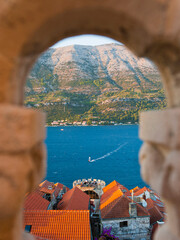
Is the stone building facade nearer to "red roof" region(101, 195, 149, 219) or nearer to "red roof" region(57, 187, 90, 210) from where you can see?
"red roof" region(57, 187, 90, 210)

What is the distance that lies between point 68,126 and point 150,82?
87.3m

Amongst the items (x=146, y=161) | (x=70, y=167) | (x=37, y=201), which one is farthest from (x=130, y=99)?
(x=146, y=161)

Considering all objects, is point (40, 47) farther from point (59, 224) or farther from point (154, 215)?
point (154, 215)

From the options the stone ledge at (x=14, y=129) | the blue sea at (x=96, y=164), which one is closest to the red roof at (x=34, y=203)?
the stone ledge at (x=14, y=129)

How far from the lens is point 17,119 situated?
173cm

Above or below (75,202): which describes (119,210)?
below

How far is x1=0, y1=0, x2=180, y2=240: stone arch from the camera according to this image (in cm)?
173

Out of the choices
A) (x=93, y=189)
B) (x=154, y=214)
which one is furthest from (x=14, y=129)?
(x=93, y=189)

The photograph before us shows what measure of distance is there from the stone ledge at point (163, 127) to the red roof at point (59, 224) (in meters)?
15.9

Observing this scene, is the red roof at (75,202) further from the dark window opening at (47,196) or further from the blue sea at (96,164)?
the blue sea at (96,164)

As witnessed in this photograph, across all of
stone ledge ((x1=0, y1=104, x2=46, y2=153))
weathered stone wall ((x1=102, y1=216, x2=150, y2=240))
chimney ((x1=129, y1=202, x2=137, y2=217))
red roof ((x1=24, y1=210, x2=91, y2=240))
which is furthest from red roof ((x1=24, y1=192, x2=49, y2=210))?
stone ledge ((x1=0, y1=104, x2=46, y2=153))

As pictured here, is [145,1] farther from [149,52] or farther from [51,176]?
[51,176]

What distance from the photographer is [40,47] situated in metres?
2.02

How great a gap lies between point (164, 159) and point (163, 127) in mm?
352
